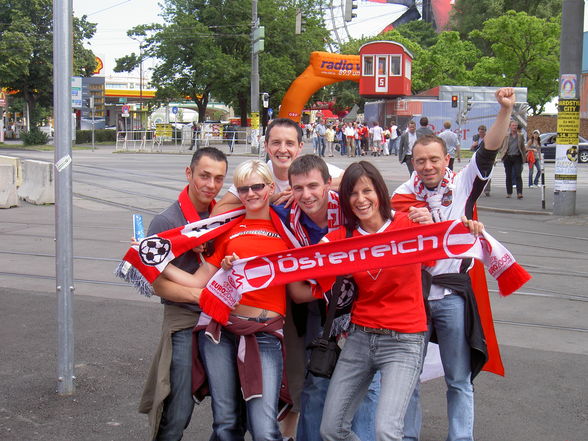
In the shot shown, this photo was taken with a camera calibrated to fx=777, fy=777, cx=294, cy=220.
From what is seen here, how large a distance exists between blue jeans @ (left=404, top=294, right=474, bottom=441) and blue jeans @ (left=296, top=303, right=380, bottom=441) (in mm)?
197

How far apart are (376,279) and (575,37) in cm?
1266

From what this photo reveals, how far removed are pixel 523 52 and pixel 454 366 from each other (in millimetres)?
54104

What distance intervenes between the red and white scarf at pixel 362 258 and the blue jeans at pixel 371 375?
0.33 m

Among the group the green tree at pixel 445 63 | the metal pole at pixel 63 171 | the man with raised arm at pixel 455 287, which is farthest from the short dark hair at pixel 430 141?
the green tree at pixel 445 63

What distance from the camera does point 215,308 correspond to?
141 inches

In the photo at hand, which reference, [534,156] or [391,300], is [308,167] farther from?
[534,156]

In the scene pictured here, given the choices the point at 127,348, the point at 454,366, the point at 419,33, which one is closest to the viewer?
the point at 454,366

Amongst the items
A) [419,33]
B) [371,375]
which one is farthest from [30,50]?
[419,33]

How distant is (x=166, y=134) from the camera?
46.6 metres

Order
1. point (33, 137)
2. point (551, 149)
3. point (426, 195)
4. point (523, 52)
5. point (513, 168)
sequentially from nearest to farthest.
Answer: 1. point (426, 195)
2. point (513, 168)
3. point (551, 149)
4. point (33, 137)
5. point (523, 52)

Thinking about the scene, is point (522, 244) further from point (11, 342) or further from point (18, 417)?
point (18, 417)

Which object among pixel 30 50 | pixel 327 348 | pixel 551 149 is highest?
pixel 30 50

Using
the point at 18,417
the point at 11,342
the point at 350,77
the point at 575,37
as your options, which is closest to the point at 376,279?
the point at 18,417

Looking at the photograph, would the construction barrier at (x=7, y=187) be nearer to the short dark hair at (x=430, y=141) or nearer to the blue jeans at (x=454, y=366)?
the short dark hair at (x=430, y=141)
